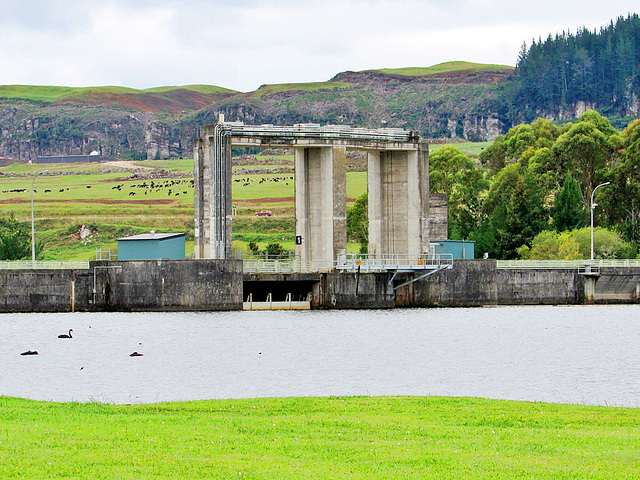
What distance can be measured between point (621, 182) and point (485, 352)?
225ft

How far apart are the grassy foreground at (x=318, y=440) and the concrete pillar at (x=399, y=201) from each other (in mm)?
52854

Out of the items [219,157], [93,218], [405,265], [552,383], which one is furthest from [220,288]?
[93,218]

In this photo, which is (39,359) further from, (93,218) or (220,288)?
(93,218)

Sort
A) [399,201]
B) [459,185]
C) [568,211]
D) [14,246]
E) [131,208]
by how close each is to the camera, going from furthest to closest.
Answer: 1. [131,208]
2. [459,185]
3. [568,211]
4. [14,246]
5. [399,201]

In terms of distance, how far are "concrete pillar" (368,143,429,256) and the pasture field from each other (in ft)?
72.3

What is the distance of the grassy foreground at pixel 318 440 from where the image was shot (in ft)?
54.2

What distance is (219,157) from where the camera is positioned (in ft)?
231

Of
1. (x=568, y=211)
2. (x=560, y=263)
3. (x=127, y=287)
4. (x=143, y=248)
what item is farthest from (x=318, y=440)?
(x=568, y=211)

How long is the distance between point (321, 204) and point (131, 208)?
241 ft

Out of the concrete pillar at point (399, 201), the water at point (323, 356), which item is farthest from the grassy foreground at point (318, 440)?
the concrete pillar at point (399, 201)

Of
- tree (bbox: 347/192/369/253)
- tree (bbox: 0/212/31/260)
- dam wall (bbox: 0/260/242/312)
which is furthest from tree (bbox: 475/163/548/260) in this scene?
tree (bbox: 0/212/31/260)

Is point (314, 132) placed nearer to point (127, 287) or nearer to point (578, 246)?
point (127, 287)

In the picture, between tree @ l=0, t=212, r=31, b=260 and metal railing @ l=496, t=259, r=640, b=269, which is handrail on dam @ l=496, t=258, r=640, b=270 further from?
tree @ l=0, t=212, r=31, b=260

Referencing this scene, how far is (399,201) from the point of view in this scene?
79250 millimetres
